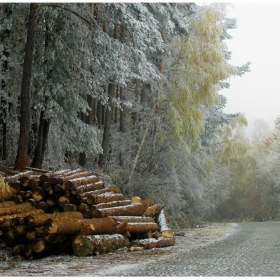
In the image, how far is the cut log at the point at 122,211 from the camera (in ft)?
36.5

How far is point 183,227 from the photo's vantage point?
2391 cm

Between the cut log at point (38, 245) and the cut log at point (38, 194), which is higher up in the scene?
the cut log at point (38, 194)

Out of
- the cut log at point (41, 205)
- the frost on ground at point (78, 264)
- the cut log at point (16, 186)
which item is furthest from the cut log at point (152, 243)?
the cut log at point (16, 186)

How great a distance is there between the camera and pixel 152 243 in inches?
469

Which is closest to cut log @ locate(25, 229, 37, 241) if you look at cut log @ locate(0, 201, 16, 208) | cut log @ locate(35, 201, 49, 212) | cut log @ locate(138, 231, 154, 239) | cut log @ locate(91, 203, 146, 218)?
cut log @ locate(0, 201, 16, 208)

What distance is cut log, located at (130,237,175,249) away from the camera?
Answer: 1162 centimetres

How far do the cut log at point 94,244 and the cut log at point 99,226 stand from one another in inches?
4.4

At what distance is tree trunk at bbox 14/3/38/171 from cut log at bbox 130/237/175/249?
3863mm

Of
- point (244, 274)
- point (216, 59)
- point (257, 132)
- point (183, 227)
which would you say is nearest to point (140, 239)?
point (244, 274)

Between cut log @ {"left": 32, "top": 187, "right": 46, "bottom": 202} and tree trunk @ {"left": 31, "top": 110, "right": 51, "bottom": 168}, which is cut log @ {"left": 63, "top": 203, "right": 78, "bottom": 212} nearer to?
cut log @ {"left": 32, "top": 187, "right": 46, "bottom": 202}

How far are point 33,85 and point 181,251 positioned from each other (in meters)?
7.46

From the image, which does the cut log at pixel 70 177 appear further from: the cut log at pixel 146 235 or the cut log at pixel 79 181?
the cut log at pixel 146 235

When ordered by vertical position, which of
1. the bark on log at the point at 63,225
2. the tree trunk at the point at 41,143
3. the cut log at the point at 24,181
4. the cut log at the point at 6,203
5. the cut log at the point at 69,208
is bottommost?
the bark on log at the point at 63,225

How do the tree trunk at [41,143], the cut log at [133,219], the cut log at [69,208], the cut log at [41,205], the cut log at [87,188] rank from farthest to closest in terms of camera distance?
1. the tree trunk at [41,143]
2. the cut log at [133,219]
3. the cut log at [87,188]
4. the cut log at [69,208]
5. the cut log at [41,205]
